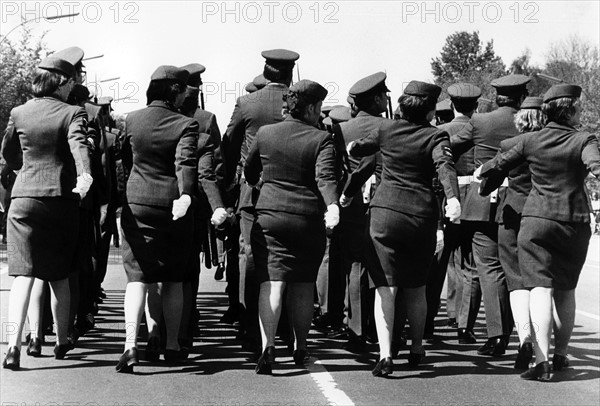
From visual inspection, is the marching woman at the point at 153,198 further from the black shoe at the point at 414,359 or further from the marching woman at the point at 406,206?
the black shoe at the point at 414,359

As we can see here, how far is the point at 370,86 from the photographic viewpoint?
9.65m

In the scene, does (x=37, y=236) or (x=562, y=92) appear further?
(x=562, y=92)

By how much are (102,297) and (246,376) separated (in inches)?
260

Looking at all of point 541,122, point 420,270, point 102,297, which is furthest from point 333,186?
point 102,297

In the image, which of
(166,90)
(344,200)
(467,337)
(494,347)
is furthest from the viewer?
(467,337)

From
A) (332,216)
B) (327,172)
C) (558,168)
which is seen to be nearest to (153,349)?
(332,216)

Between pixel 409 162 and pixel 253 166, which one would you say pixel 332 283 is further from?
pixel 409 162

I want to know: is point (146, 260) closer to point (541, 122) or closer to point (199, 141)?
point (199, 141)

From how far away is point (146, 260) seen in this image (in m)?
8.38

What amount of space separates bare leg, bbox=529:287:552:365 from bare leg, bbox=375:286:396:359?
1.03 metres

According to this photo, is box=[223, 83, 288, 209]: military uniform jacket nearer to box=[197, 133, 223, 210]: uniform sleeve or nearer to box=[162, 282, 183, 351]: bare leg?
box=[197, 133, 223, 210]: uniform sleeve

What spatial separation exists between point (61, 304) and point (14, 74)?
34.0m

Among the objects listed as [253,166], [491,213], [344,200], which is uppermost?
[253,166]

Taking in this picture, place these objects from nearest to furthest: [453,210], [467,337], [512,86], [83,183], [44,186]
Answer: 1. [83,183]
2. [453,210]
3. [44,186]
4. [512,86]
5. [467,337]
